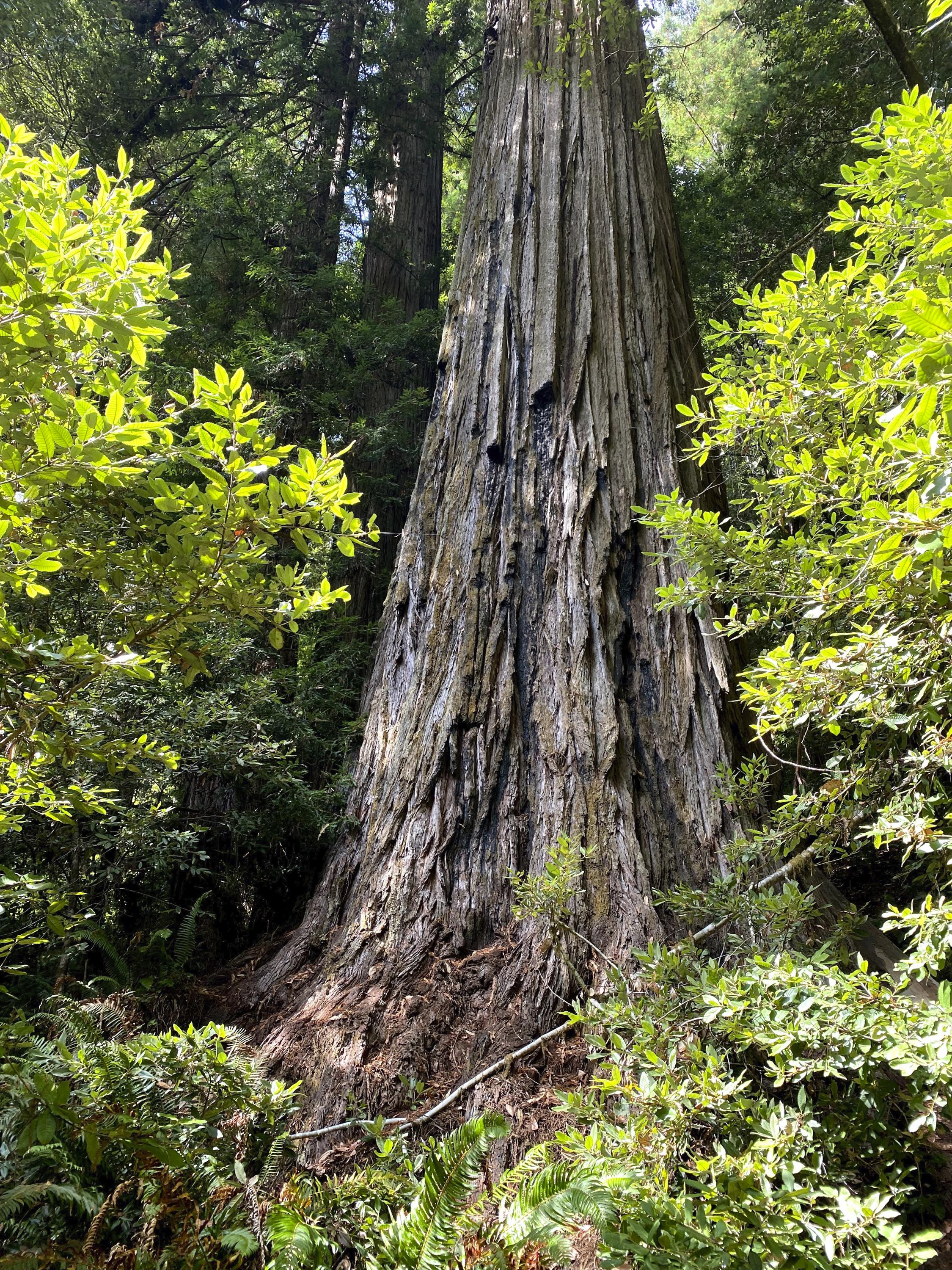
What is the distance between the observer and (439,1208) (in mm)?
1491

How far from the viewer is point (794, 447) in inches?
83.0

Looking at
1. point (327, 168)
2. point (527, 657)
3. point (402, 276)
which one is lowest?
point (527, 657)

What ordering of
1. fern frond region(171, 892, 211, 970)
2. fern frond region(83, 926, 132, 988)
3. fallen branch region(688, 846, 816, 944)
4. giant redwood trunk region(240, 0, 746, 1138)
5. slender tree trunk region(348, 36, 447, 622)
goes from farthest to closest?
slender tree trunk region(348, 36, 447, 622)
fern frond region(171, 892, 211, 970)
fern frond region(83, 926, 132, 988)
giant redwood trunk region(240, 0, 746, 1138)
fallen branch region(688, 846, 816, 944)

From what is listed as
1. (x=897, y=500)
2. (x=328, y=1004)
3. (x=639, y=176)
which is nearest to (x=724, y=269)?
(x=639, y=176)

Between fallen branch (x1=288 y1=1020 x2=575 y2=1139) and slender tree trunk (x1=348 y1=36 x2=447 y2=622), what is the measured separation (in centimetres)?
363

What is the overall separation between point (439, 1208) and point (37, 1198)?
832mm

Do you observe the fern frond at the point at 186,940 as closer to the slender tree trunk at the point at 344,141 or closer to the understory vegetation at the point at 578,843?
the understory vegetation at the point at 578,843

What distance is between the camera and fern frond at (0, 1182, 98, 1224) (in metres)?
1.47

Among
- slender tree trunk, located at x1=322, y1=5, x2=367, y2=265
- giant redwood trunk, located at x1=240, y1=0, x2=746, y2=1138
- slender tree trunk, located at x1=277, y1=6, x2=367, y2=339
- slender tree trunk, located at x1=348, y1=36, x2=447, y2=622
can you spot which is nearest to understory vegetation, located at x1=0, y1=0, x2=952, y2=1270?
giant redwood trunk, located at x1=240, y1=0, x2=746, y2=1138

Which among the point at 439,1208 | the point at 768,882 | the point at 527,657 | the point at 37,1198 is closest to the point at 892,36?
the point at 527,657

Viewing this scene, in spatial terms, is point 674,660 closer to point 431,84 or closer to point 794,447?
point 794,447

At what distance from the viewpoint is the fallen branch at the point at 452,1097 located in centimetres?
211

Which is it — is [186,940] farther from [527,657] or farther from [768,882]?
[768,882]

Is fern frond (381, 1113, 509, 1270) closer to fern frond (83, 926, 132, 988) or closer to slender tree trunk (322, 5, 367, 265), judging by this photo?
fern frond (83, 926, 132, 988)
